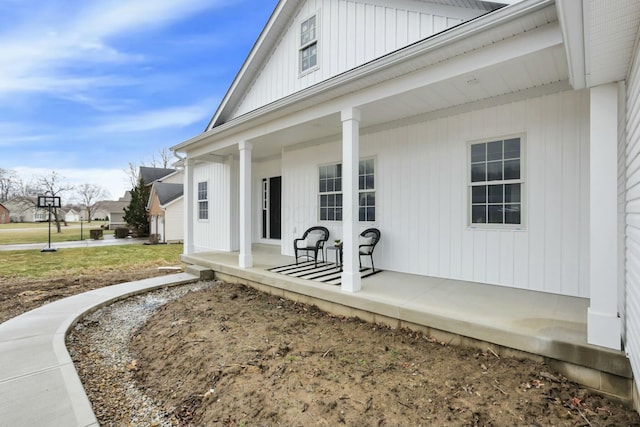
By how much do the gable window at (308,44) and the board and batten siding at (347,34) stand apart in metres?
0.11

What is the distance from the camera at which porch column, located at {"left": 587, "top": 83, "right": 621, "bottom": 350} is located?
2447 mm

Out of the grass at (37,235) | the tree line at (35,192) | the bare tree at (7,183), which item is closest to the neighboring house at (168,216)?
the grass at (37,235)

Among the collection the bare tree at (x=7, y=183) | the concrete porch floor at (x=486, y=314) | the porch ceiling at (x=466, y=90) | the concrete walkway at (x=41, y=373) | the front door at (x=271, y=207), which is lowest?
the concrete walkway at (x=41, y=373)

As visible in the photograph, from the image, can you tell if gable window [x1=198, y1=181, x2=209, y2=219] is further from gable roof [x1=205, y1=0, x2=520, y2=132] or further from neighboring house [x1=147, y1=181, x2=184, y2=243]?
neighboring house [x1=147, y1=181, x2=184, y2=243]

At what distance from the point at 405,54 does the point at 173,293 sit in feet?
18.7

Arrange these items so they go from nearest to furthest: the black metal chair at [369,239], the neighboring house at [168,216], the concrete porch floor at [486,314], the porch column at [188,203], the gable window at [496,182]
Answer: the concrete porch floor at [486,314], the gable window at [496,182], the black metal chair at [369,239], the porch column at [188,203], the neighboring house at [168,216]

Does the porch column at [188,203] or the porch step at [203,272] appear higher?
the porch column at [188,203]

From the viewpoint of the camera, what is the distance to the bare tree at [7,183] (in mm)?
51594

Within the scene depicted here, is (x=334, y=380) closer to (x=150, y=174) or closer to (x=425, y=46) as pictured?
(x=425, y=46)

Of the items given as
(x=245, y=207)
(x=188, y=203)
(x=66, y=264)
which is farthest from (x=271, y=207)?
(x=66, y=264)

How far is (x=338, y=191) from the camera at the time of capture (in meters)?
6.48

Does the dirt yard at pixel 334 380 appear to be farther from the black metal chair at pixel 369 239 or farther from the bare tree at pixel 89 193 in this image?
the bare tree at pixel 89 193

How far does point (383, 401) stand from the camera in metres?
2.38

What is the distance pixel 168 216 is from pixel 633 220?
19321 millimetres
